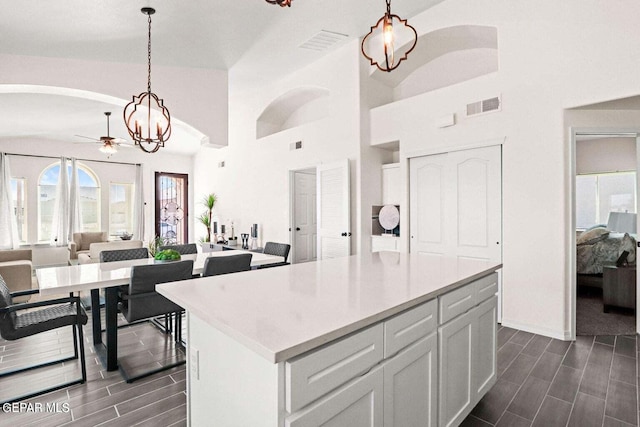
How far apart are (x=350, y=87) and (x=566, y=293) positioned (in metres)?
3.73

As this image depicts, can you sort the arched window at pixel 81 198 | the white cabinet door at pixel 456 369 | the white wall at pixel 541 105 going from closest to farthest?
the white cabinet door at pixel 456 369, the white wall at pixel 541 105, the arched window at pixel 81 198

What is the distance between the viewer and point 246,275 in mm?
1950

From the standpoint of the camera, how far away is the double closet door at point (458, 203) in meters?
3.75

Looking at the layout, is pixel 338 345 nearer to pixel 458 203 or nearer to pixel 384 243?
pixel 458 203

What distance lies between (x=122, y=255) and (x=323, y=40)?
381 cm

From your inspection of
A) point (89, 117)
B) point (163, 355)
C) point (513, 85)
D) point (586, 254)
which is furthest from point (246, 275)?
point (89, 117)

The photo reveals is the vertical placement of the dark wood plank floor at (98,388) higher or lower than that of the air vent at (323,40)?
lower

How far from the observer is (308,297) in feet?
4.82

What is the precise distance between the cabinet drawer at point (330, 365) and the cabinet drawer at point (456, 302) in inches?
21.1

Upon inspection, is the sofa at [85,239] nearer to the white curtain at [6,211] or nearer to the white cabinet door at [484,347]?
the white curtain at [6,211]

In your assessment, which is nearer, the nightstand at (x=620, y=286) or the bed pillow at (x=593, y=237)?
the nightstand at (x=620, y=286)

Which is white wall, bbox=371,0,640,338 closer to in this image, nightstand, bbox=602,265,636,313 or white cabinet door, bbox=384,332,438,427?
nightstand, bbox=602,265,636,313

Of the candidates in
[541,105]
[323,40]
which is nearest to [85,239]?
[323,40]

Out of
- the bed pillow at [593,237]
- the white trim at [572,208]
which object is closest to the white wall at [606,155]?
the bed pillow at [593,237]
